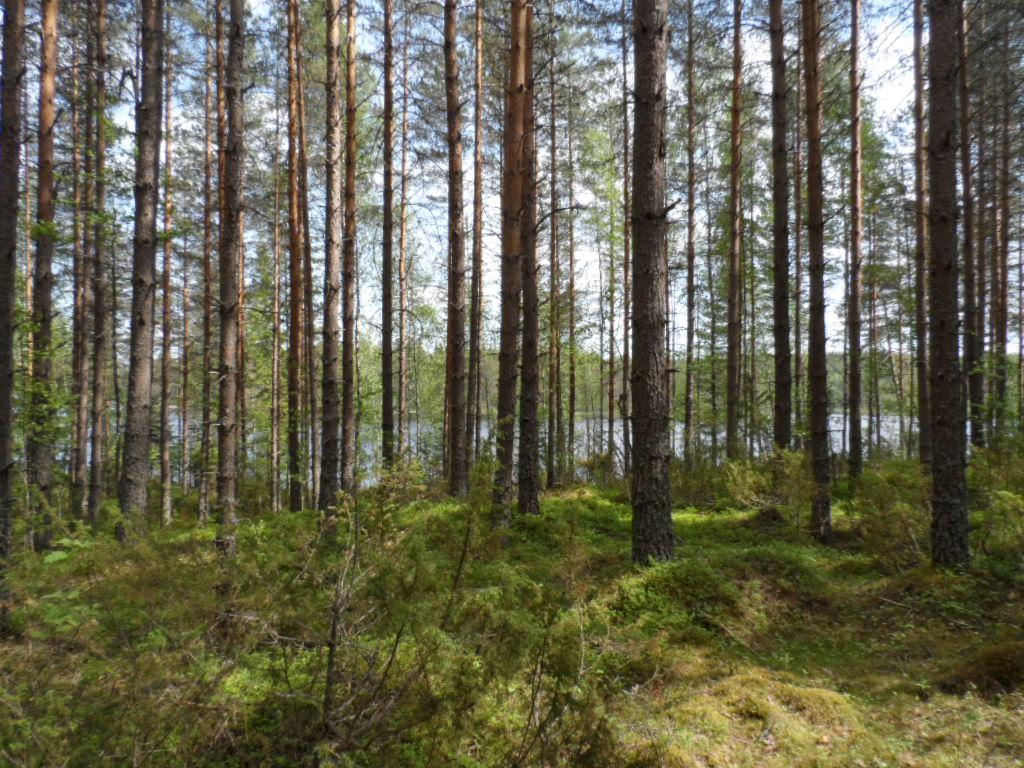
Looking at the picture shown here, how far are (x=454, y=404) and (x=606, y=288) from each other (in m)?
10.9

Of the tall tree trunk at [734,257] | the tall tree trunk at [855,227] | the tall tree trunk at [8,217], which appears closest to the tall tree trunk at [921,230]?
the tall tree trunk at [855,227]

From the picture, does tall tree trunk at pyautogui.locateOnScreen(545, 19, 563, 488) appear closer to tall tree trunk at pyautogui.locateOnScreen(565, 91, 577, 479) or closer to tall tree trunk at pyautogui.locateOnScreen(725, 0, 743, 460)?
tall tree trunk at pyautogui.locateOnScreen(565, 91, 577, 479)

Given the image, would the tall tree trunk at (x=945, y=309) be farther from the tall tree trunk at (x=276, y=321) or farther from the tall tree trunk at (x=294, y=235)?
the tall tree trunk at (x=276, y=321)

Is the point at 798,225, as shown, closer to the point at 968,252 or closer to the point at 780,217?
the point at 968,252

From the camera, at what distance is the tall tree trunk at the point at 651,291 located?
5.50 metres

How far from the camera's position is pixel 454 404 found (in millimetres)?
10352

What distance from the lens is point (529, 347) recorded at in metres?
8.44

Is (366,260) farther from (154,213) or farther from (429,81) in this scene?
(154,213)

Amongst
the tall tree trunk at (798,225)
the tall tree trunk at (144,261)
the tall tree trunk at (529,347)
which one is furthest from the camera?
the tall tree trunk at (798,225)

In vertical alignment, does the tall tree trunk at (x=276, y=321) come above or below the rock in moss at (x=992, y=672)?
above

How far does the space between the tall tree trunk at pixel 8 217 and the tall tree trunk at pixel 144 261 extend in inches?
62.7

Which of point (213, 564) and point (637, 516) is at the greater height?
point (213, 564)

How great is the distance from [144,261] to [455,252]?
5277 mm

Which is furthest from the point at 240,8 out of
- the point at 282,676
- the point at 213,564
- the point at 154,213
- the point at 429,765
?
the point at 429,765
